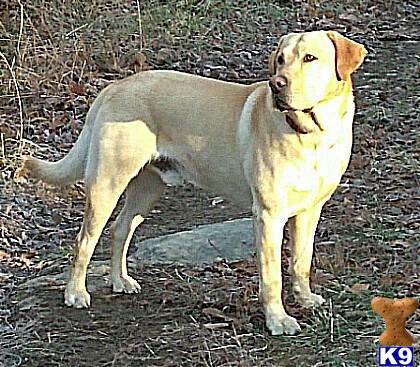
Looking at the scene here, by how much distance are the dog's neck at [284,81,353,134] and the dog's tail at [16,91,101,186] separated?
4.03 feet

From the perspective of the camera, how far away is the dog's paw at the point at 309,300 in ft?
15.3

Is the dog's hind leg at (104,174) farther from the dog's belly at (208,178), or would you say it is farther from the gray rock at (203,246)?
the gray rock at (203,246)

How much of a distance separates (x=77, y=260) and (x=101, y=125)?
74 centimetres

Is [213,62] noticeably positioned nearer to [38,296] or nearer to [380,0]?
[380,0]

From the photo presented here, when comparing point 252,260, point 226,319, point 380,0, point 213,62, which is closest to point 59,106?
point 213,62

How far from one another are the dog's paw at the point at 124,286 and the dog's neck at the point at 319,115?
1.42m

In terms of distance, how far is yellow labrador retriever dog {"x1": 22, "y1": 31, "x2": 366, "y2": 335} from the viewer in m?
4.15

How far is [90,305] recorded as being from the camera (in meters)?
4.89

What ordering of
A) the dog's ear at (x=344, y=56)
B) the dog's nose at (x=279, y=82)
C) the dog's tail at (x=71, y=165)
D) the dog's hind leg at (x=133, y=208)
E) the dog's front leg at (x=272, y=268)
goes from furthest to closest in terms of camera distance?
the dog's hind leg at (x=133, y=208)
the dog's tail at (x=71, y=165)
the dog's front leg at (x=272, y=268)
the dog's ear at (x=344, y=56)
the dog's nose at (x=279, y=82)

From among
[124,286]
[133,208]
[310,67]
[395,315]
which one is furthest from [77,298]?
[395,315]

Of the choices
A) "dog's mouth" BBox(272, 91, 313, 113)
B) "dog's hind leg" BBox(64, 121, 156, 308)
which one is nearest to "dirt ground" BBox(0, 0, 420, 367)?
"dog's hind leg" BBox(64, 121, 156, 308)

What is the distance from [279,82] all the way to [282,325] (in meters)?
1.17

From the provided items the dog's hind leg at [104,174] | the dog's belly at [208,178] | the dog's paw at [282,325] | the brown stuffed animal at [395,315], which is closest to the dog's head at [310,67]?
the dog's belly at [208,178]

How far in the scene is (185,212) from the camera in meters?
6.62
